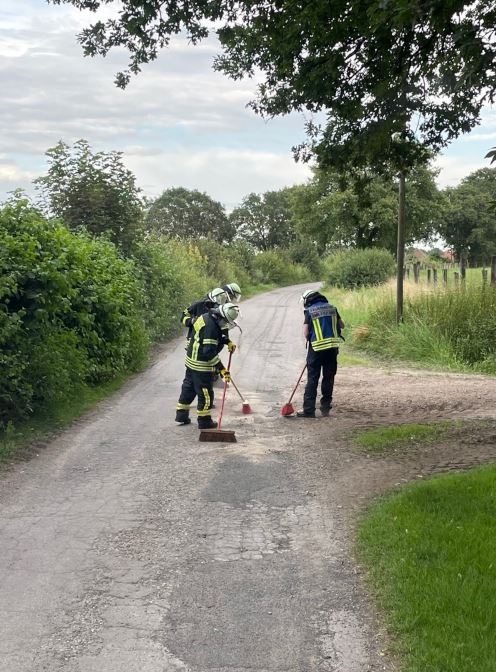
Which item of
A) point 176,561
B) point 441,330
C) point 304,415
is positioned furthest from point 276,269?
point 176,561

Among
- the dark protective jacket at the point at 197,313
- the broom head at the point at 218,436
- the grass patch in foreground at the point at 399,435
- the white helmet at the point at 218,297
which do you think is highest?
the white helmet at the point at 218,297

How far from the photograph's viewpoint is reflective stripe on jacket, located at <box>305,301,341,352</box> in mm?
10359

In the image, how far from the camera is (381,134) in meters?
8.59

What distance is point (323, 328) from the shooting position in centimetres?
1038

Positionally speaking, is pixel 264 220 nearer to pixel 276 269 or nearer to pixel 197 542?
pixel 276 269

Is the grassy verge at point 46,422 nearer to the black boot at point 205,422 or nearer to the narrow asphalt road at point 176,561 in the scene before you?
the narrow asphalt road at point 176,561

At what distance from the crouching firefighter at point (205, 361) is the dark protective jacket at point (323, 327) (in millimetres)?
1439

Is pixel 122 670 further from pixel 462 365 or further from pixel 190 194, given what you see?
pixel 190 194

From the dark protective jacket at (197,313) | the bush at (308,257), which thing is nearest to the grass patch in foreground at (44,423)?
the dark protective jacket at (197,313)

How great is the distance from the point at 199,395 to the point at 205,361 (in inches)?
18.1

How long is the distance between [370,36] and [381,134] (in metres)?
1.36

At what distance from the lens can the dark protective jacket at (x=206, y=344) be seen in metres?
9.37

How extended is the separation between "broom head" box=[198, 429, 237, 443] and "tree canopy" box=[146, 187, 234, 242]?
8835 cm

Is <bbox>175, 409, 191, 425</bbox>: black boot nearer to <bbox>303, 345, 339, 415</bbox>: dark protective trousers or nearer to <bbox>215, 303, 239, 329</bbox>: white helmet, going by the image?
<bbox>215, 303, 239, 329</bbox>: white helmet
